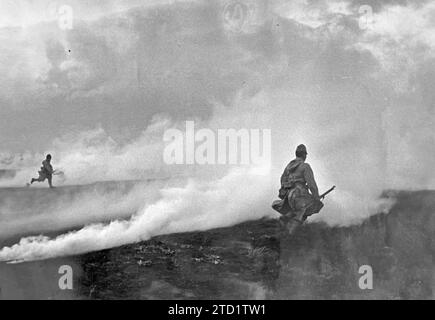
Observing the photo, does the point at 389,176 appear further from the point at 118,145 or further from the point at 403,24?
the point at 118,145

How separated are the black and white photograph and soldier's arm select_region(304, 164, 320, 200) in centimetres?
3

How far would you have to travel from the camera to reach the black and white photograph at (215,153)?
27.2 feet

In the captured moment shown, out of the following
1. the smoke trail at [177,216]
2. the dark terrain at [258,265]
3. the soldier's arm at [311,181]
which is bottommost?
the dark terrain at [258,265]

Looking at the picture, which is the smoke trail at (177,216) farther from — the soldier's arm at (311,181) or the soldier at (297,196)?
the soldier's arm at (311,181)

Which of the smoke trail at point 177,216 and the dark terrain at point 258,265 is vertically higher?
the smoke trail at point 177,216

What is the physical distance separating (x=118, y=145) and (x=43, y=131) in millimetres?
1049

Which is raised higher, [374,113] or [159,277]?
[374,113]

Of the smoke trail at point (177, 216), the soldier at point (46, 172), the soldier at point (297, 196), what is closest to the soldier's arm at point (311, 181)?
the soldier at point (297, 196)

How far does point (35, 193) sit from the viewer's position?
8.34 meters

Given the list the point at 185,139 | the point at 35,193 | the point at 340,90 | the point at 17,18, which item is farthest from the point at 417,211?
the point at 17,18

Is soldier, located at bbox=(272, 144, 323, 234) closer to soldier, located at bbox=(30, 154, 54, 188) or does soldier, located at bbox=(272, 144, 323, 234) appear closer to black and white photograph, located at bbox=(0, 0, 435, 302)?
black and white photograph, located at bbox=(0, 0, 435, 302)

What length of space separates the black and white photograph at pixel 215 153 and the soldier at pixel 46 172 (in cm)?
3

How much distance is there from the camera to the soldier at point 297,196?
8352mm

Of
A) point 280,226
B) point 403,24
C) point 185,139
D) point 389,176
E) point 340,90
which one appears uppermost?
point 403,24
